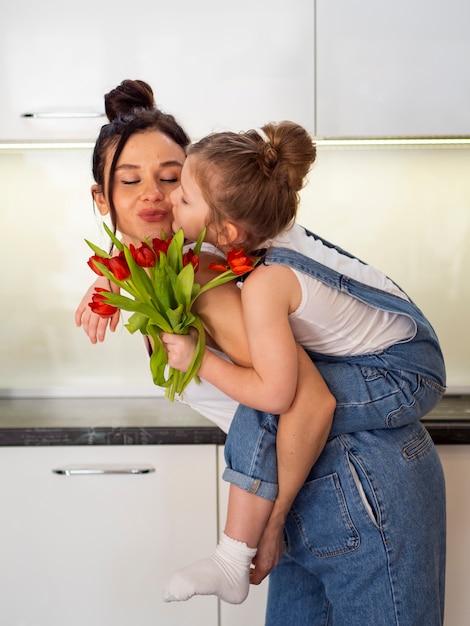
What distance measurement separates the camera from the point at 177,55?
1885 millimetres

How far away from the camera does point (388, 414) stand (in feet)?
4.19

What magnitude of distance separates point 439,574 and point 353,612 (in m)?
0.16

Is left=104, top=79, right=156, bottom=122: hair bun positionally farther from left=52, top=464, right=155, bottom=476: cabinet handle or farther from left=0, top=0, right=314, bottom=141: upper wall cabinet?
left=52, top=464, right=155, bottom=476: cabinet handle

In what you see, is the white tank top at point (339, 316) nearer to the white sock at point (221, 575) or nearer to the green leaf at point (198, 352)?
the green leaf at point (198, 352)

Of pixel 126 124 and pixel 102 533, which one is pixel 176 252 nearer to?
pixel 126 124

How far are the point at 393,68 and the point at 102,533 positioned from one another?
128 centimetres

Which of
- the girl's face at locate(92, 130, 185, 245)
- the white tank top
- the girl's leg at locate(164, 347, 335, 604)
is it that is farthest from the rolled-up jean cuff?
the girl's face at locate(92, 130, 185, 245)

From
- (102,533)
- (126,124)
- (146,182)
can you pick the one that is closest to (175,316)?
(146,182)

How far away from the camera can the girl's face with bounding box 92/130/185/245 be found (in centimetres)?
147

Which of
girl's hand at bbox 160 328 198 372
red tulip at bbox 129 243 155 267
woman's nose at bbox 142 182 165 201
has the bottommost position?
girl's hand at bbox 160 328 198 372

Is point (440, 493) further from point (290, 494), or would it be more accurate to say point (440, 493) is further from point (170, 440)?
point (170, 440)

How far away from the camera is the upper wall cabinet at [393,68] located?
1.87 m

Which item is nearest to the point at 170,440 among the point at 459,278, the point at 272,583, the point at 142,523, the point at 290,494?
the point at 142,523

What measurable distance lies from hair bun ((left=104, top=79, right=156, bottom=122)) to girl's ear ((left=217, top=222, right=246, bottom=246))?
430 millimetres
